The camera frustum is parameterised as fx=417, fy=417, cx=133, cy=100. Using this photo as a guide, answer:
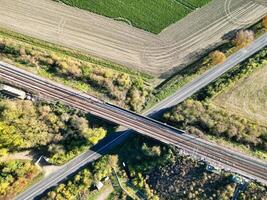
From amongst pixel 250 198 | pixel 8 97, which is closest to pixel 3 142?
pixel 8 97

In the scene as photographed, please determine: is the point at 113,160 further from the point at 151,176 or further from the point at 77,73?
the point at 77,73

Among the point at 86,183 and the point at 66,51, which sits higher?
the point at 66,51

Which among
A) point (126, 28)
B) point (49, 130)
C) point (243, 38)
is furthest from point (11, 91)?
point (243, 38)

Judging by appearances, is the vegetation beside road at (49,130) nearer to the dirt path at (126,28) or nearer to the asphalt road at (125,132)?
the asphalt road at (125,132)

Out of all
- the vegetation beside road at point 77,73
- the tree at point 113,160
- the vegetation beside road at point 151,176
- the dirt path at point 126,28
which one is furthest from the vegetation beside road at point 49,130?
the dirt path at point 126,28

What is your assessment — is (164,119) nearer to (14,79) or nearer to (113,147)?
(113,147)
